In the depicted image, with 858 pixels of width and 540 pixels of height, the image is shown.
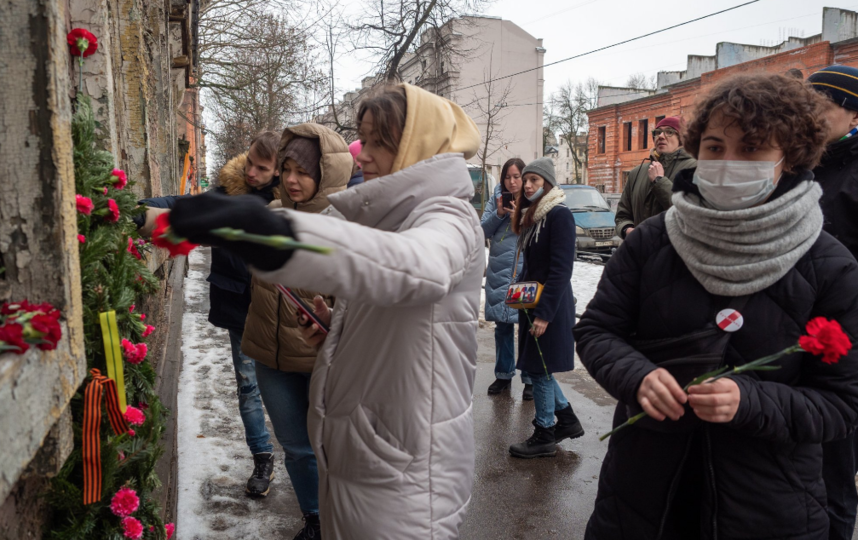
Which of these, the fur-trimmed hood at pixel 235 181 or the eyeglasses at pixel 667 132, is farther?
the eyeglasses at pixel 667 132

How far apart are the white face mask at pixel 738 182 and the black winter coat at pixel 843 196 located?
1177 mm

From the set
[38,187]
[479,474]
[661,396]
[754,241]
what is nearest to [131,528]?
[38,187]

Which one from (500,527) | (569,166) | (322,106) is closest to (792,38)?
(322,106)

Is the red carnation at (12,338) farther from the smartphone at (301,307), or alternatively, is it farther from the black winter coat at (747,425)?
the black winter coat at (747,425)

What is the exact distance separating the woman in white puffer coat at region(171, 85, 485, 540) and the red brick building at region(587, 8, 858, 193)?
2396 cm

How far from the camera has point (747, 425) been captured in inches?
63.1

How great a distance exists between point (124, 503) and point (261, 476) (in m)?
2.09

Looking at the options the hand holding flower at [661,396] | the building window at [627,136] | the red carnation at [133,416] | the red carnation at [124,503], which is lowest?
the red carnation at [124,503]

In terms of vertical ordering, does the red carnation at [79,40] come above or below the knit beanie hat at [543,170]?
above

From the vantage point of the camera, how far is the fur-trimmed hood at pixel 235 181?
356 cm

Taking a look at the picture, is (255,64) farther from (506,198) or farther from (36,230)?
(36,230)

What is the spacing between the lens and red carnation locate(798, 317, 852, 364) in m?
1.51

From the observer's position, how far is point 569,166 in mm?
76125

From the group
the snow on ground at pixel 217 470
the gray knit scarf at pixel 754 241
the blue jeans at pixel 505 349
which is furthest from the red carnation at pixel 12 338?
the blue jeans at pixel 505 349
